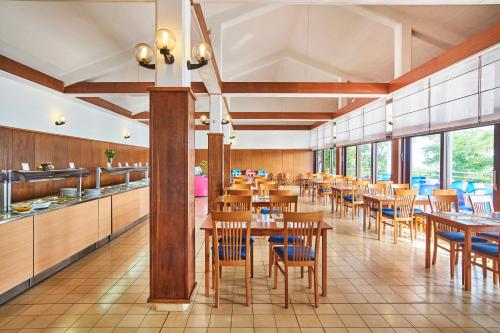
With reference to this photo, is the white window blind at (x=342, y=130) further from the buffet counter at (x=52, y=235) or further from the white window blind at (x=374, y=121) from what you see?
the buffet counter at (x=52, y=235)

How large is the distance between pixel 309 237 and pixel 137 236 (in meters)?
3.82

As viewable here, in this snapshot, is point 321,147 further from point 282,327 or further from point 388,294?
point 282,327

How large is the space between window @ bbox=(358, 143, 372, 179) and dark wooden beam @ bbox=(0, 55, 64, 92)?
8535 mm

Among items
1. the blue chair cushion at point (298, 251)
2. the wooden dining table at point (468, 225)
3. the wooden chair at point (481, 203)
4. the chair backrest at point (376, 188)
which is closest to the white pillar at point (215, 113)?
the chair backrest at point (376, 188)

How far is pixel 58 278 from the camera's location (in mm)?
3535

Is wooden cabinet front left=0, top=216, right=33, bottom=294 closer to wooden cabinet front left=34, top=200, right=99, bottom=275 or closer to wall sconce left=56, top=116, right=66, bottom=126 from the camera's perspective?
wooden cabinet front left=34, top=200, right=99, bottom=275

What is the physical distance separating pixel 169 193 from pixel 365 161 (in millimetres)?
8301

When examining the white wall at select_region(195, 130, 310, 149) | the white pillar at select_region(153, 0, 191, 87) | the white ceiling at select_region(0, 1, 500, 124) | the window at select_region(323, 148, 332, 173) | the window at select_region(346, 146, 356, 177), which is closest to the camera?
the white pillar at select_region(153, 0, 191, 87)

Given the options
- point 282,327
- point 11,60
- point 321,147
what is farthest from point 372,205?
point 321,147

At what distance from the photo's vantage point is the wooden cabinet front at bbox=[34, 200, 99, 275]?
329 centimetres

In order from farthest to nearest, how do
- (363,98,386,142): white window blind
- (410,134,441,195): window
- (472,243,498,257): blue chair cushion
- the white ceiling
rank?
(363,98,386,142): white window blind < (410,134,441,195): window < the white ceiling < (472,243,498,257): blue chair cushion

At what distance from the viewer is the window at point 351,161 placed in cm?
1070

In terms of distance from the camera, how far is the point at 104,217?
4.75 meters

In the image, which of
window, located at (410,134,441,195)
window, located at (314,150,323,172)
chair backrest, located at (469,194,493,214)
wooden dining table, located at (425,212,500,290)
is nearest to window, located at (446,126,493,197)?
window, located at (410,134,441,195)
